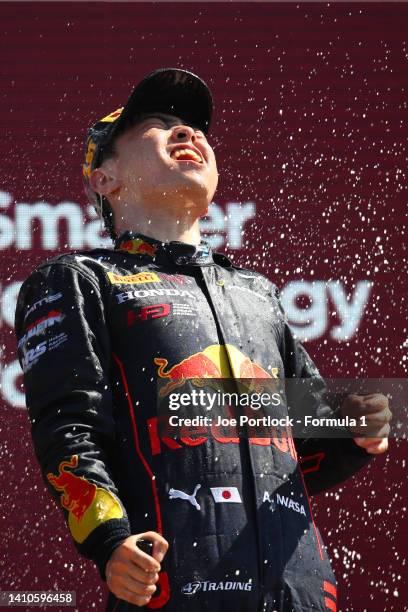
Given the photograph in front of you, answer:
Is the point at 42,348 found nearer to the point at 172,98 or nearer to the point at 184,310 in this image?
the point at 184,310

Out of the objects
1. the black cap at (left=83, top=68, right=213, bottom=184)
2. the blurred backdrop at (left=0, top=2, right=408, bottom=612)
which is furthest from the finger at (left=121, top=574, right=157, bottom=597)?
the blurred backdrop at (left=0, top=2, right=408, bottom=612)

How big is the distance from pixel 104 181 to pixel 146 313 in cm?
59

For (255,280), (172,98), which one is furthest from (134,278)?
(172,98)

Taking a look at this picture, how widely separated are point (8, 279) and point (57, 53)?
0.88 m

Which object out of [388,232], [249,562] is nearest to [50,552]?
[388,232]

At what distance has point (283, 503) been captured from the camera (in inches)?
87.6

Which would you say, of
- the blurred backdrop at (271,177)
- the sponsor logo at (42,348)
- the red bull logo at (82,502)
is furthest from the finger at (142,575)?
the blurred backdrop at (271,177)

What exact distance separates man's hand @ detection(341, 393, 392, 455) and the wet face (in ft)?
1.93

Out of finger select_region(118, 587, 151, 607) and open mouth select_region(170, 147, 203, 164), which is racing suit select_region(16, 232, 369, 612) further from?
open mouth select_region(170, 147, 203, 164)

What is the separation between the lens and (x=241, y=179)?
14.2 ft

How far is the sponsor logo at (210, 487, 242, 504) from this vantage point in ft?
7.06

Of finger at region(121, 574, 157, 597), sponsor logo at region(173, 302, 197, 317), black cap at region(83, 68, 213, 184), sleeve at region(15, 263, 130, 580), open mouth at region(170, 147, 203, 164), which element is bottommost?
finger at region(121, 574, 157, 597)

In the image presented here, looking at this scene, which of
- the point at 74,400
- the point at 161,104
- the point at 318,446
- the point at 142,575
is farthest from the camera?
the point at 161,104

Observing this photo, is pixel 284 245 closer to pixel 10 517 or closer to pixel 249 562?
pixel 10 517
